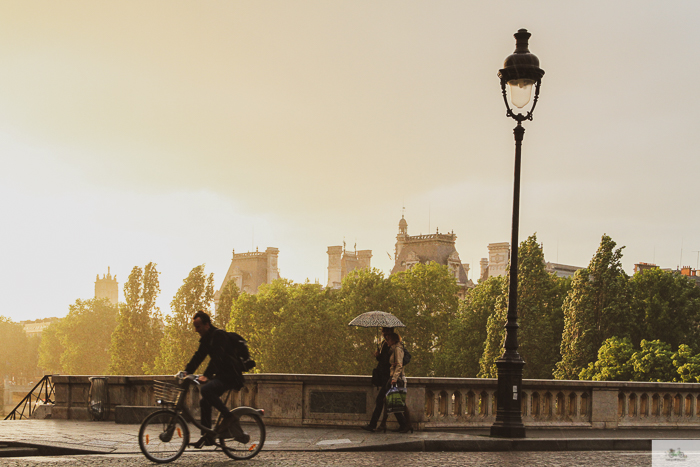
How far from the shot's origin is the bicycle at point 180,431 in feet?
37.2

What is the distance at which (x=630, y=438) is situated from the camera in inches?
571

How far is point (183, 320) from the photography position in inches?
3196

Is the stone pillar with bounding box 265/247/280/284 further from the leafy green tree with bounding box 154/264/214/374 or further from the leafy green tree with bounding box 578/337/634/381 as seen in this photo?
the leafy green tree with bounding box 578/337/634/381

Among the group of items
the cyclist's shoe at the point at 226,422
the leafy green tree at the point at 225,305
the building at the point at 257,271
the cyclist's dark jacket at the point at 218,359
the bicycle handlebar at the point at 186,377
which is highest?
the building at the point at 257,271

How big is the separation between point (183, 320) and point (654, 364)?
4477 centimetres

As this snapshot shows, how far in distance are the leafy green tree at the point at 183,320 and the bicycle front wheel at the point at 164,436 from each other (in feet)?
224

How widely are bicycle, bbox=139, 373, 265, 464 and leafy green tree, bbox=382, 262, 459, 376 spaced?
177 ft

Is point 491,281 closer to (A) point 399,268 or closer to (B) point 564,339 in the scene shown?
(B) point 564,339

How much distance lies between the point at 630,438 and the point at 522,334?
45528 millimetres

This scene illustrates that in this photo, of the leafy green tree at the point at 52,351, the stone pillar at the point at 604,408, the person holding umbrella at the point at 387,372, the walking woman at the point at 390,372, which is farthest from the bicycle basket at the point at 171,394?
the leafy green tree at the point at 52,351

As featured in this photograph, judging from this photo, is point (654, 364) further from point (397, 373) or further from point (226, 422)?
point (226, 422)

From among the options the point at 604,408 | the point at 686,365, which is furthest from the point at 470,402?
the point at 686,365

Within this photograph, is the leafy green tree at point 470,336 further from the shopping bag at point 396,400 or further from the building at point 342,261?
the building at point 342,261
